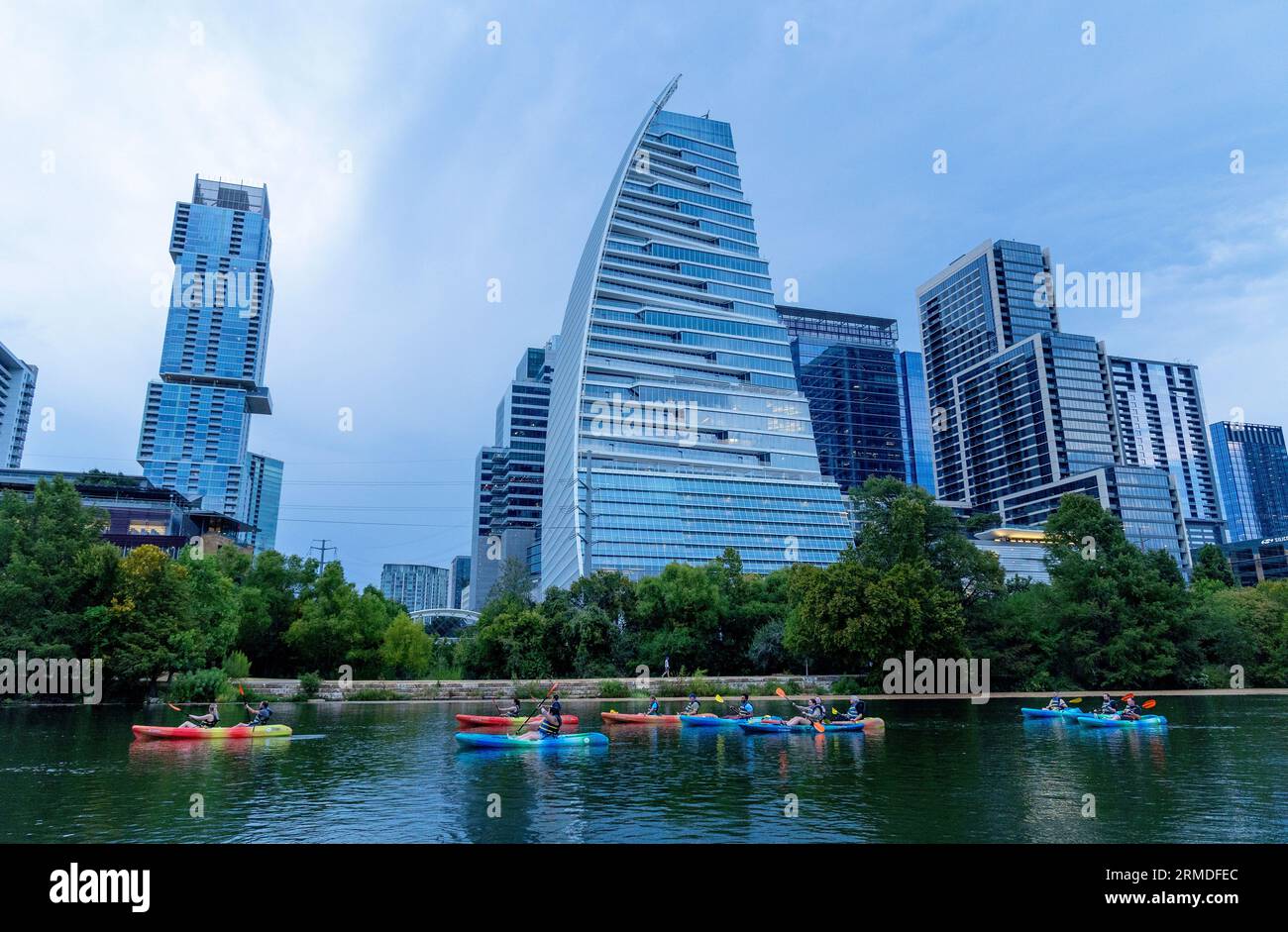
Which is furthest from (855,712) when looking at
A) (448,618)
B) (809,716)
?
(448,618)

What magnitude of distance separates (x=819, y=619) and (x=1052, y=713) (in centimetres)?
1858

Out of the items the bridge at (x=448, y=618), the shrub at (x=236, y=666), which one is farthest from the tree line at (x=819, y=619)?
the bridge at (x=448, y=618)

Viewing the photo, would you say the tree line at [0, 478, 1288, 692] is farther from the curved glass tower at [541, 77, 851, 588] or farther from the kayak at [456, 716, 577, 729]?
the curved glass tower at [541, 77, 851, 588]

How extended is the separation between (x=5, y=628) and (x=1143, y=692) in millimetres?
77375

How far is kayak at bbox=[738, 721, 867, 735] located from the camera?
36.5m

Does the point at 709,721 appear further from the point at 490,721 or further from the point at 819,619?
the point at 819,619

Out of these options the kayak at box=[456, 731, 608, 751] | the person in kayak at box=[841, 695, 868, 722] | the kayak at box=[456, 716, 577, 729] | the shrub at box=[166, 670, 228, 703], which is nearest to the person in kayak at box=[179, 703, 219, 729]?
the kayak at box=[456, 716, 577, 729]

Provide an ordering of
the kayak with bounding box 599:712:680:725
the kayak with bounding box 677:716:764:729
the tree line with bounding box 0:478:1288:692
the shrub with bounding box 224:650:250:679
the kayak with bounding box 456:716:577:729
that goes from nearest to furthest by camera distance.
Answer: the kayak with bounding box 456:716:577:729, the kayak with bounding box 677:716:764:729, the kayak with bounding box 599:712:680:725, the shrub with bounding box 224:650:250:679, the tree line with bounding box 0:478:1288:692

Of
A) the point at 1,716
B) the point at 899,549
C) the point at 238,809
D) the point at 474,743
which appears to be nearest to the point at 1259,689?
the point at 899,549

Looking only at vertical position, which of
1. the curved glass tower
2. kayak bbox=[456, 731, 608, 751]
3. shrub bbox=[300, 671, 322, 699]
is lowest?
kayak bbox=[456, 731, 608, 751]

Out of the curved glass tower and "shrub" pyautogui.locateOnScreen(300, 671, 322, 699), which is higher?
the curved glass tower

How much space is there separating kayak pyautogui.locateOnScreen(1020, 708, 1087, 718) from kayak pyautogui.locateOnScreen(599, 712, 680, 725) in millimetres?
18903

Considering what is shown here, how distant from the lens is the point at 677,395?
129m

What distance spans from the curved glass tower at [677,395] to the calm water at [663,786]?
74.2 m
